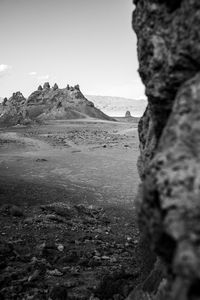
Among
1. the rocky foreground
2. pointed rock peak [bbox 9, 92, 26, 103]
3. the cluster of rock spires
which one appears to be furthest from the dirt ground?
pointed rock peak [bbox 9, 92, 26, 103]

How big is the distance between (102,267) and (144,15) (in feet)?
19.0

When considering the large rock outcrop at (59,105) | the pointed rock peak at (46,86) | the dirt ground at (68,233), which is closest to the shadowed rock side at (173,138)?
the dirt ground at (68,233)

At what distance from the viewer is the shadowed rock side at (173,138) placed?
2.29m

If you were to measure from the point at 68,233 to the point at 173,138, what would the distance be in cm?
744

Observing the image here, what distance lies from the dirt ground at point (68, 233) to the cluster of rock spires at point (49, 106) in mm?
48379

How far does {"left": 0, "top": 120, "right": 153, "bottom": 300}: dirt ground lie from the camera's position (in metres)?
6.53

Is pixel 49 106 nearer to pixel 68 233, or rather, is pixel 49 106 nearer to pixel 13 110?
pixel 13 110

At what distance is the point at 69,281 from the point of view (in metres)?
6.78

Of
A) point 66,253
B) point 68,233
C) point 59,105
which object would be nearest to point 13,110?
point 59,105

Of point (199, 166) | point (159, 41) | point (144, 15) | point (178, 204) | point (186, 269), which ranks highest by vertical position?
point (144, 15)

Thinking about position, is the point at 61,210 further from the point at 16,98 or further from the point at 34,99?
the point at 16,98

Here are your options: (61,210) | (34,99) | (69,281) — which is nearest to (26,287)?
(69,281)

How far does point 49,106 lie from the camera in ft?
245

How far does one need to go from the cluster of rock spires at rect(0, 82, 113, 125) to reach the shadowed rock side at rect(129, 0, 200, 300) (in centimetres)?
6086
